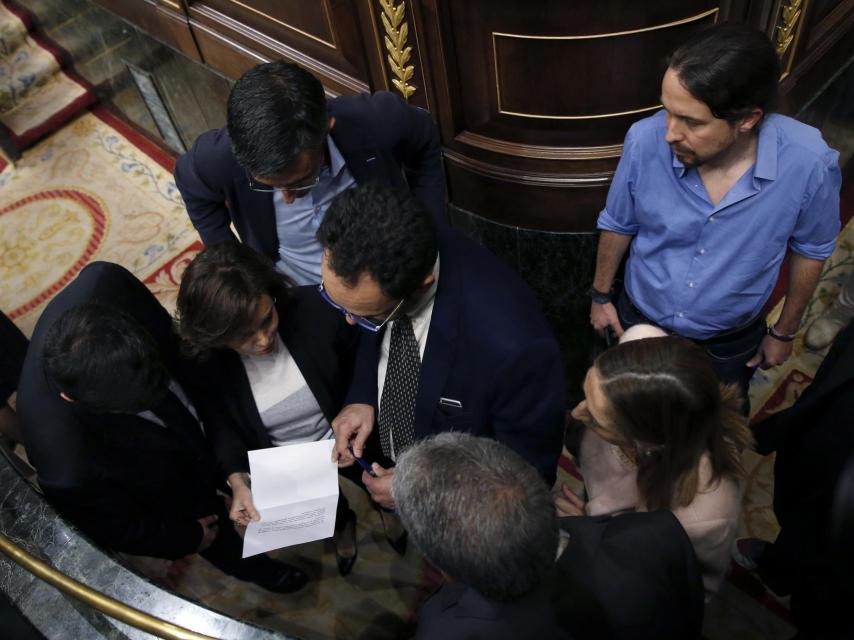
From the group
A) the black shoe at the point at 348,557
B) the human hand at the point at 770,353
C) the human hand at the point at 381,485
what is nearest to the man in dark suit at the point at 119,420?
the human hand at the point at 381,485

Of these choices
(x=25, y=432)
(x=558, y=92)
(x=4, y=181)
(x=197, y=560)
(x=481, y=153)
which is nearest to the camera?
(x=25, y=432)

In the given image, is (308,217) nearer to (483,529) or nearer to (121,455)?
(121,455)

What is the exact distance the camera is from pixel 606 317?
2395 mm

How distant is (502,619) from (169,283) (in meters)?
3.11

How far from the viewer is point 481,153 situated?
8.61 ft

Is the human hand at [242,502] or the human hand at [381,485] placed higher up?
the human hand at [381,485]

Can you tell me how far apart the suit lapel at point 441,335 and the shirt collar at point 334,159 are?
1.80 ft

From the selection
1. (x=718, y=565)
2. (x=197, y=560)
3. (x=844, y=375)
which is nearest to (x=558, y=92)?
(x=844, y=375)

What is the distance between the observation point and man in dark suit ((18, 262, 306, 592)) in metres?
1.70

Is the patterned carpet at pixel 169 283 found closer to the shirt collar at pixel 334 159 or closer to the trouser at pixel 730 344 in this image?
the trouser at pixel 730 344

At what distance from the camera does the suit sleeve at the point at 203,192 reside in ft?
7.14

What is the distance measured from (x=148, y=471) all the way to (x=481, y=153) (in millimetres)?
1579

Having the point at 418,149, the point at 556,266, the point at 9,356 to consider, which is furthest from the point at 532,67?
the point at 9,356

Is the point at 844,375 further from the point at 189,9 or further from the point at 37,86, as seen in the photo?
the point at 37,86
